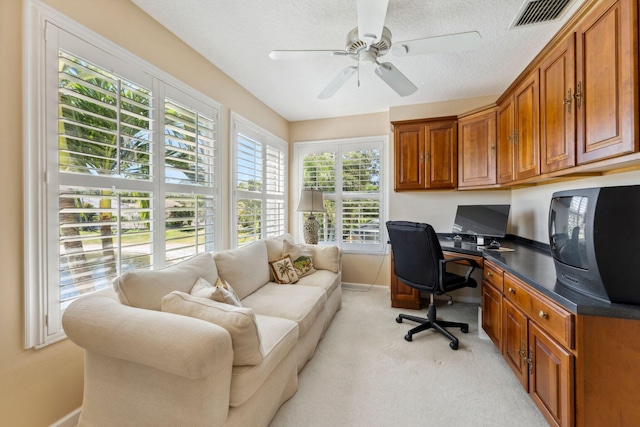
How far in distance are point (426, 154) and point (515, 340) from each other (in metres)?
2.31

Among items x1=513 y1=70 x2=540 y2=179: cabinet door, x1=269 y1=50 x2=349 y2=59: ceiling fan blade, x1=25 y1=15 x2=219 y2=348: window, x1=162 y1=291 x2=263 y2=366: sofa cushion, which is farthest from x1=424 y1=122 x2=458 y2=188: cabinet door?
x1=162 y1=291 x2=263 y2=366: sofa cushion

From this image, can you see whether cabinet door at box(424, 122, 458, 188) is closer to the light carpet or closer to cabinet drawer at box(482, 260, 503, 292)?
cabinet drawer at box(482, 260, 503, 292)

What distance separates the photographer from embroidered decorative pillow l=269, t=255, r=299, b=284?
2.76 meters

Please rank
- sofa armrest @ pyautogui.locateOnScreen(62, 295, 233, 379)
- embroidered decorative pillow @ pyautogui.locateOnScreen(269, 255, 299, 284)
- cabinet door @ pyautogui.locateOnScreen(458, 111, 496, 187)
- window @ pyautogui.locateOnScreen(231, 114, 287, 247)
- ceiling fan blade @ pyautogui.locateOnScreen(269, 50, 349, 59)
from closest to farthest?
sofa armrest @ pyautogui.locateOnScreen(62, 295, 233, 379) → ceiling fan blade @ pyautogui.locateOnScreen(269, 50, 349, 59) → embroidered decorative pillow @ pyautogui.locateOnScreen(269, 255, 299, 284) → cabinet door @ pyautogui.locateOnScreen(458, 111, 496, 187) → window @ pyautogui.locateOnScreen(231, 114, 287, 247)

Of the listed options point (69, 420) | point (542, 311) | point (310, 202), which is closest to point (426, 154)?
point (310, 202)

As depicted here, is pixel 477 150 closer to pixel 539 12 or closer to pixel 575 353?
pixel 539 12

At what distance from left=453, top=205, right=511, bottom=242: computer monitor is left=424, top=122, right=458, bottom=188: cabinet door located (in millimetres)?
388

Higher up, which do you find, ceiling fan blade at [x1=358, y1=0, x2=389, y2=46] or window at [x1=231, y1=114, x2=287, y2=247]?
ceiling fan blade at [x1=358, y1=0, x2=389, y2=46]

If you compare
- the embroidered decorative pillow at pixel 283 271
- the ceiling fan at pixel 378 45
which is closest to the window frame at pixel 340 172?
the embroidered decorative pillow at pixel 283 271

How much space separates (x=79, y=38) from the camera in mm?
1553

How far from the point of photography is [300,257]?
10.1 ft

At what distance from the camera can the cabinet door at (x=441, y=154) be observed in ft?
10.8

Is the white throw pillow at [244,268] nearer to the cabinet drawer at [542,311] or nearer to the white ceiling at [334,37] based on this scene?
the white ceiling at [334,37]

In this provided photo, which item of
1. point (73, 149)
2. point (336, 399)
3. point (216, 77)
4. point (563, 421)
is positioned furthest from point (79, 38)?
point (563, 421)
